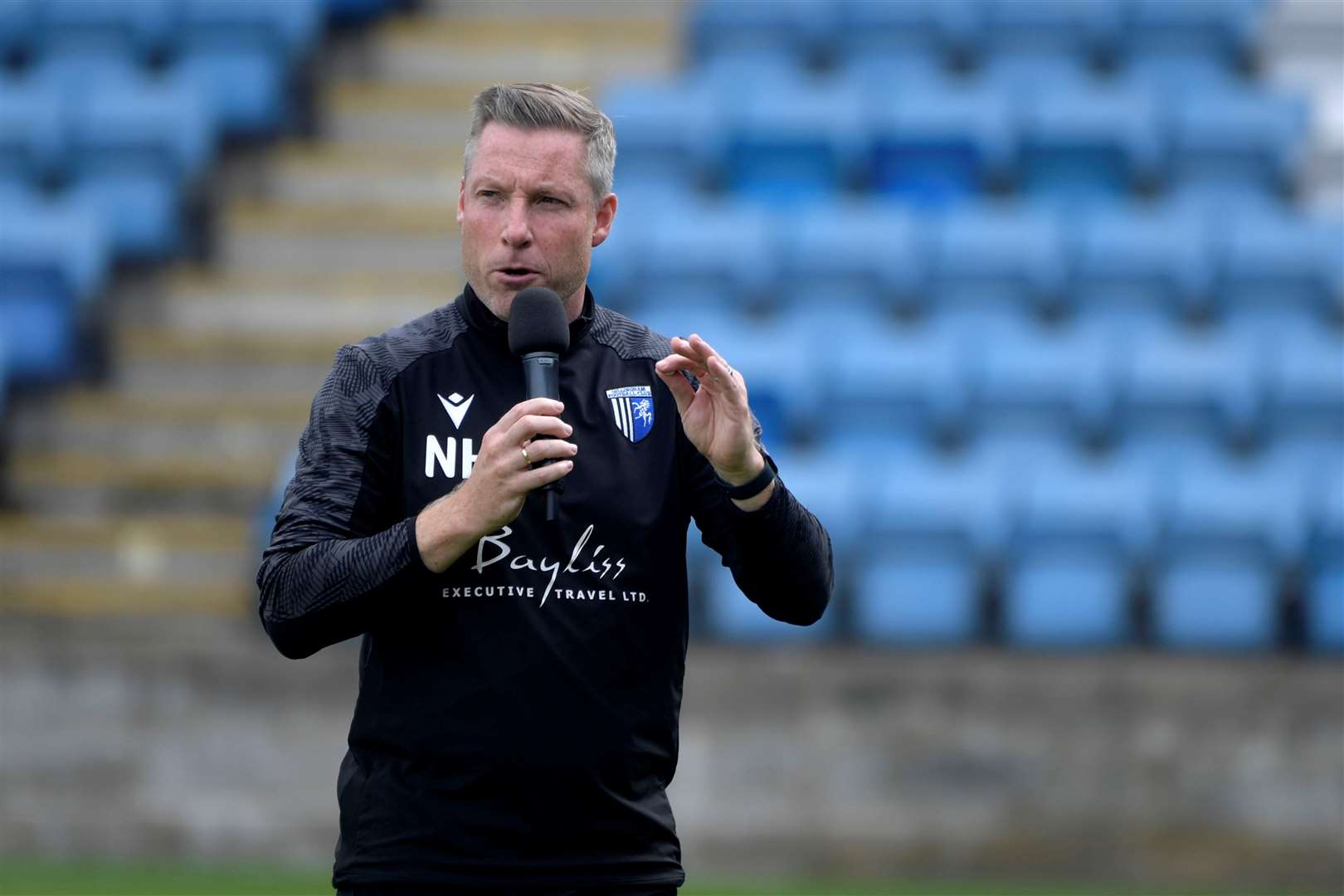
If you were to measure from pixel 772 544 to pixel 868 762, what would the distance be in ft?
15.1

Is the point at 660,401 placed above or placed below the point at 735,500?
above

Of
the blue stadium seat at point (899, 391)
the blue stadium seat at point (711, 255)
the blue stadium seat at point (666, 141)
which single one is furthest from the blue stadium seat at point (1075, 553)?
the blue stadium seat at point (666, 141)

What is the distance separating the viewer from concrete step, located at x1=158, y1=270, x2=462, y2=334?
30.8 ft

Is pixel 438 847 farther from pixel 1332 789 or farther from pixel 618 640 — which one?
pixel 1332 789

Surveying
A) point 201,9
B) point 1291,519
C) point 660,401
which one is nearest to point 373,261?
point 201,9

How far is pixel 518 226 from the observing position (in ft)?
7.86

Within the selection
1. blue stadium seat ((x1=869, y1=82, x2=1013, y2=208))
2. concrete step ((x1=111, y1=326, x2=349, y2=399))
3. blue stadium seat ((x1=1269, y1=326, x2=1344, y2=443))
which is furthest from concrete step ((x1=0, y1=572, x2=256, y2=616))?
blue stadium seat ((x1=1269, y1=326, x2=1344, y2=443))

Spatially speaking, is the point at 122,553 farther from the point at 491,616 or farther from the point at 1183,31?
the point at 1183,31

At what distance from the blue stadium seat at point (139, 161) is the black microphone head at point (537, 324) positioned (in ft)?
24.3

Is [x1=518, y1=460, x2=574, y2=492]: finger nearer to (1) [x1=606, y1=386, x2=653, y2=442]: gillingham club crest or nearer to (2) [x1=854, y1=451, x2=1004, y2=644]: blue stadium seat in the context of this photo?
(1) [x1=606, y1=386, x2=653, y2=442]: gillingham club crest

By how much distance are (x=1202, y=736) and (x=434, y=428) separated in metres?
5.15

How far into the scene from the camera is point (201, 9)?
10.4 m

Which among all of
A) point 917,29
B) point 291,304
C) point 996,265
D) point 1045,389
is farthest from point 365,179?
point 1045,389

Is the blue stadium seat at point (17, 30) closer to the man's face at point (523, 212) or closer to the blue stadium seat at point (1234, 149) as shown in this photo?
the blue stadium seat at point (1234, 149)
